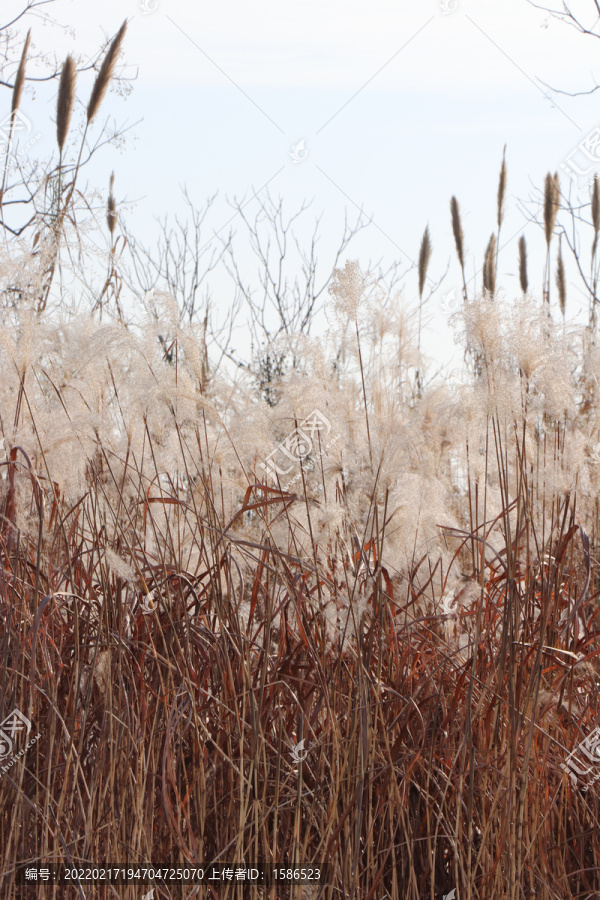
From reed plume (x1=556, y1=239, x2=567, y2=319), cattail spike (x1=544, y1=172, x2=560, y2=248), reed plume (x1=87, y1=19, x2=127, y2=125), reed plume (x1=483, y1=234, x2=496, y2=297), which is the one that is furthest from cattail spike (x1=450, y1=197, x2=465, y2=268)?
reed plume (x1=87, y1=19, x2=127, y2=125)

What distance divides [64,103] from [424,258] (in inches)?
81.8

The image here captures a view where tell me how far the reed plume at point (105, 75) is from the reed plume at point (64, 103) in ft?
0.17

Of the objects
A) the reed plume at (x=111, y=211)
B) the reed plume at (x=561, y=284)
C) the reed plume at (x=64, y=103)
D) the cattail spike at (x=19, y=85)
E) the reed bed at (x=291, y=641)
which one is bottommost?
the reed bed at (x=291, y=641)

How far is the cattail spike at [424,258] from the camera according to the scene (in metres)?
3.64

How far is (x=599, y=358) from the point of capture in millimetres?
1953

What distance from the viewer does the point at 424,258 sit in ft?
12.3

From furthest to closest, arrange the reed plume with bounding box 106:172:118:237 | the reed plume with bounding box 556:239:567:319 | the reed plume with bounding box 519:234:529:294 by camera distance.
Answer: the reed plume with bounding box 556:239:567:319
the reed plume with bounding box 519:234:529:294
the reed plume with bounding box 106:172:118:237

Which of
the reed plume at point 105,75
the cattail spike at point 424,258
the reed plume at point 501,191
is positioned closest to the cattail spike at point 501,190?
the reed plume at point 501,191

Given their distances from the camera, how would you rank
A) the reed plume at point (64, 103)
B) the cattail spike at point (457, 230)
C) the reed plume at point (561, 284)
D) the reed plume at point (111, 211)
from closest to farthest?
the reed plume at point (64, 103) < the reed plume at point (111, 211) < the cattail spike at point (457, 230) < the reed plume at point (561, 284)

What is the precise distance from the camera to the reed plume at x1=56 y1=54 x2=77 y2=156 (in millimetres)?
2002

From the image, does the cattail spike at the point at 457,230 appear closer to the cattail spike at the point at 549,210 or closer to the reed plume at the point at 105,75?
the cattail spike at the point at 549,210

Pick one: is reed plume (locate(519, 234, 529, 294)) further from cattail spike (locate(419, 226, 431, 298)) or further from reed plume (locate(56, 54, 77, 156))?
reed plume (locate(56, 54, 77, 156))

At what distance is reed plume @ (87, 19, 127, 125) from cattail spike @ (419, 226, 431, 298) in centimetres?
163

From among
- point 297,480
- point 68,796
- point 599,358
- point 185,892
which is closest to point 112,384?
point 297,480
